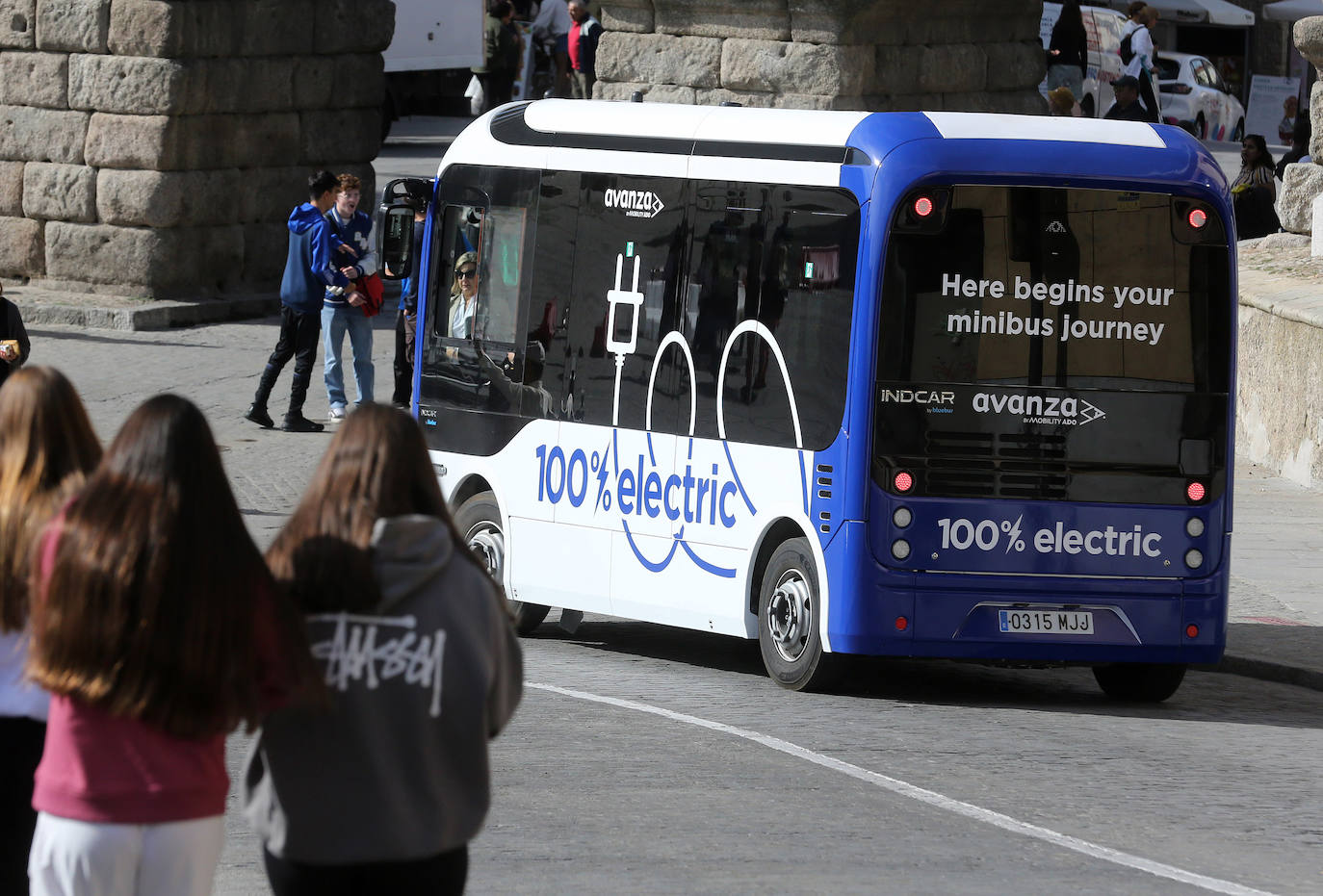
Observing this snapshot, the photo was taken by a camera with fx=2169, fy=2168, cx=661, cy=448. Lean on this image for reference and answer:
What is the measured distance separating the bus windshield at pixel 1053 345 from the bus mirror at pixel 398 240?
3.83 metres

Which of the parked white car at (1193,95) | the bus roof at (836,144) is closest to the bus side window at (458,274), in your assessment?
the bus roof at (836,144)

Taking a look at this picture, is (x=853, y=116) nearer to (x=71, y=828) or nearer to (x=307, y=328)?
(x=71, y=828)

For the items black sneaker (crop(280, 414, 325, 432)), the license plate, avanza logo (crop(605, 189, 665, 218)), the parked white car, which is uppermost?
the parked white car

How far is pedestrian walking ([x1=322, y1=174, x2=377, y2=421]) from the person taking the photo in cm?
1675

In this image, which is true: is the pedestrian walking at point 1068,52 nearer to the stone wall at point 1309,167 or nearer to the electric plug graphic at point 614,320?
the stone wall at point 1309,167

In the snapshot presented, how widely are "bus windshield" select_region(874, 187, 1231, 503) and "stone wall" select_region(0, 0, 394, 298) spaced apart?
1299cm

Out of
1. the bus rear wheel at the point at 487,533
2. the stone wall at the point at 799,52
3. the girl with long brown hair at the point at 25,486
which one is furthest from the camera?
the stone wall at the point at 799,52

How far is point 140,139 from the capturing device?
827 inches

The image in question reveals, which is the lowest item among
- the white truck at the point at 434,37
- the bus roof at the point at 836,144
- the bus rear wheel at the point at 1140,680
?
the bus rear wheel at the point at 1140,680

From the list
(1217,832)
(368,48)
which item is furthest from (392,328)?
(1217,832)

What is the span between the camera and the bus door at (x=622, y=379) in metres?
10.5

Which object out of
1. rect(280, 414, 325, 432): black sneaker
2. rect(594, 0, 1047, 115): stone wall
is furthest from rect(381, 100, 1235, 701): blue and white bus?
rect(594, 0, 1047, 115): stone wall

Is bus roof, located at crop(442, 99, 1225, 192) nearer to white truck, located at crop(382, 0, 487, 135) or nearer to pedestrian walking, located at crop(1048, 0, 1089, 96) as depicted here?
pedestrian walking, located at crop(1048, 0, 1089, 96)

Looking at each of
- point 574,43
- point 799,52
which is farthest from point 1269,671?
point 574,43
